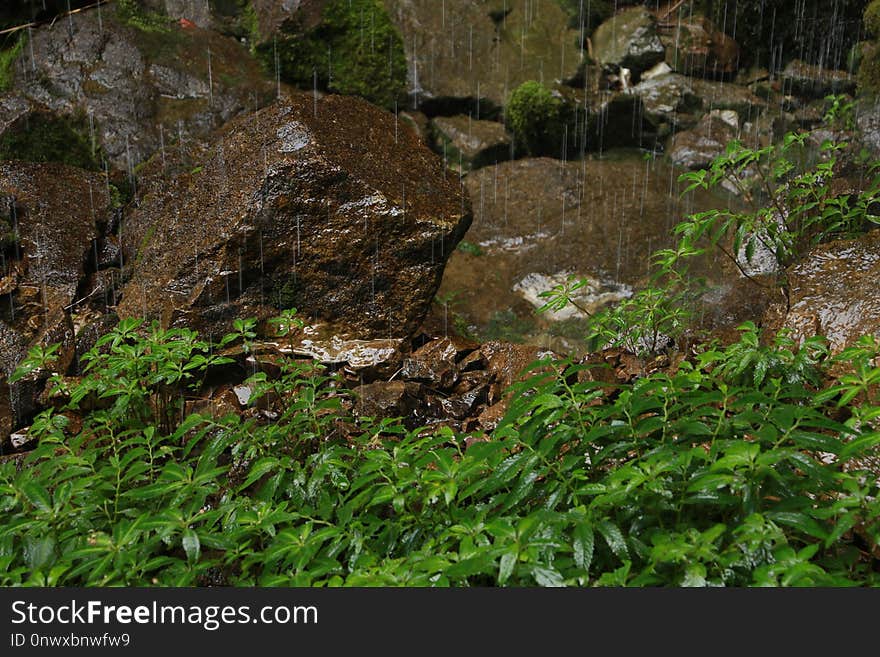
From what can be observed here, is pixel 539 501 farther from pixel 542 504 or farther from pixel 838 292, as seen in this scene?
pixel 838 292

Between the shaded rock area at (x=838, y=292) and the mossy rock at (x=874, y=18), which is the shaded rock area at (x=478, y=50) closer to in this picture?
the mossy rock at (x=874, y=18)

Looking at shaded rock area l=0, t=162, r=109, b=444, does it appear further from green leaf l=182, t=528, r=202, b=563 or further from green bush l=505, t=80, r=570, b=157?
green bush l=505, t=80, r=570, b=157

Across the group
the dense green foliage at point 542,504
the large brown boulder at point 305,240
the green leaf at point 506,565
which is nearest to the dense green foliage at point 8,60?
the large brown boulder at point 305,240

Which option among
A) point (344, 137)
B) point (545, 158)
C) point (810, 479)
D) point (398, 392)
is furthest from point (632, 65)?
point (810, 479)

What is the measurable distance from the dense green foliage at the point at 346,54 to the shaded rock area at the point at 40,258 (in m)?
3.43

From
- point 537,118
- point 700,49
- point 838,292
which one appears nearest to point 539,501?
point 838,292

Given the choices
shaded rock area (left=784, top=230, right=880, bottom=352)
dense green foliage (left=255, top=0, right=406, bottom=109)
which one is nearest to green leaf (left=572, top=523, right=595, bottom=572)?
shaded rock area (left=784, top=230, right=880, bottom=352)

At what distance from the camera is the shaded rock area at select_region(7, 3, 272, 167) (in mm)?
8125

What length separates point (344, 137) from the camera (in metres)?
5.72

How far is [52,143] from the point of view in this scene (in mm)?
7531

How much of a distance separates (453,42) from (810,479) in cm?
943

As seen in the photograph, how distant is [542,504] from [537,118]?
7.70 meters

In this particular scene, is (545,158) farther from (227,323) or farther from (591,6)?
(227,323)

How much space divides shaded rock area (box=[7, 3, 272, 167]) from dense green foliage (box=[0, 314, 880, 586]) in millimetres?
5356
